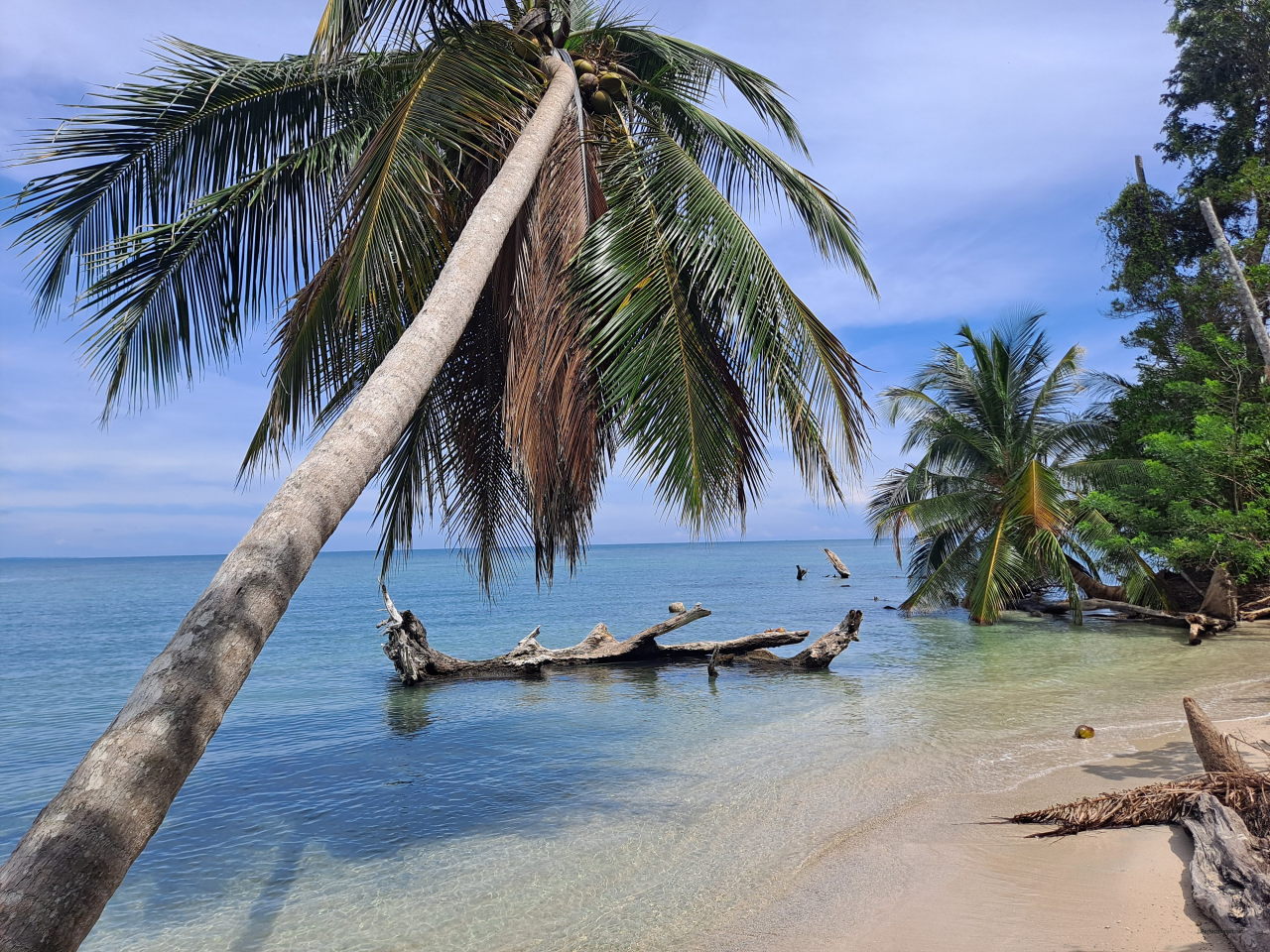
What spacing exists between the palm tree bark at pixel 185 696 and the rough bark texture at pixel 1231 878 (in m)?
4.24

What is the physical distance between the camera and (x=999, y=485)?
70.8ft

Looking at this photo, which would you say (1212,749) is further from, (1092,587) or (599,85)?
(1092,587)

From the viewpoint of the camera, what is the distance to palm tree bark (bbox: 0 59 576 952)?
1.57 m

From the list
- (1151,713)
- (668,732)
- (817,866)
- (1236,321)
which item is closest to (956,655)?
(1151,713)

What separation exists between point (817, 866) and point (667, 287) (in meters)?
4.20

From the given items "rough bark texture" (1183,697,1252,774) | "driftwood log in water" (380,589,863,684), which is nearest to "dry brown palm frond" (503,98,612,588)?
"rough bark texture" (1183,697,1252,774)

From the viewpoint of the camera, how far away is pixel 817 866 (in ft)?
18.5

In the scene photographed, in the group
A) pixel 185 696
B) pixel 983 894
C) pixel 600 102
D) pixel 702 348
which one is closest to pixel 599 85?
pixel 600 102

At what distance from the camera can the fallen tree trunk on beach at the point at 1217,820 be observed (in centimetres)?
373

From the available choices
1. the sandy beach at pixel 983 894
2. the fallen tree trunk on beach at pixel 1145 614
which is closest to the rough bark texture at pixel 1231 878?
the sandy beach at pixel 983 894

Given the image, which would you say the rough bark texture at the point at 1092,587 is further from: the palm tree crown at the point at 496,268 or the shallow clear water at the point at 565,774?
the palm tree crown at the point at 496,268

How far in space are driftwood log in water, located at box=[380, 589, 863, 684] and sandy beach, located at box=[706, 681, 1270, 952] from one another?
7.74 metres

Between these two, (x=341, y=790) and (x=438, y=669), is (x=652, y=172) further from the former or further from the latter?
(x=438, y=669)

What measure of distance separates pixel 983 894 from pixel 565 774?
4.87 meters
